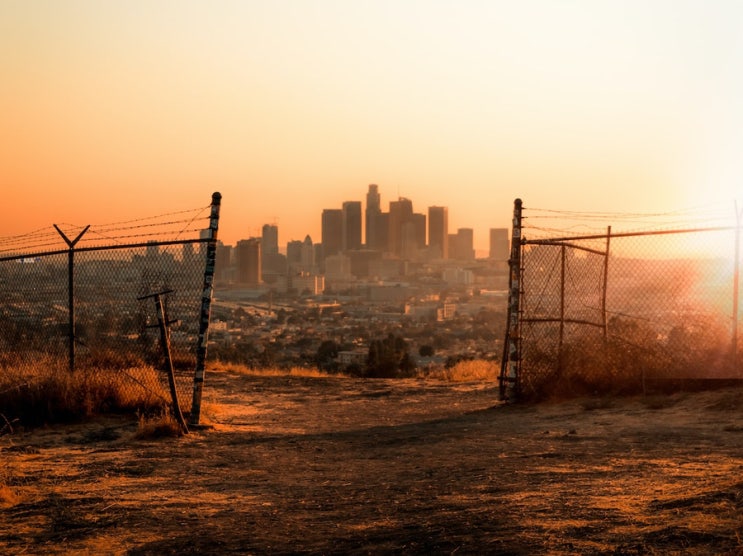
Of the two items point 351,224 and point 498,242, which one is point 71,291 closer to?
point 498,242

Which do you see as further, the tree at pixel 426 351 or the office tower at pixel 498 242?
the office tower at pixel 498 242

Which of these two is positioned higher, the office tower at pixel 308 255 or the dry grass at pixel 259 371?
the office tower at pixel 308 255

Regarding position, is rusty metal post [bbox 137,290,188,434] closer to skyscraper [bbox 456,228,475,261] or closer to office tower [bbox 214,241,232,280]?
office tower [bbox 214,241,232,280]

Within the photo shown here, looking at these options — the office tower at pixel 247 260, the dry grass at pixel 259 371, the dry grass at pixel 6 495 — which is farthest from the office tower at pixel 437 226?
the dry grass at pixel 6 495

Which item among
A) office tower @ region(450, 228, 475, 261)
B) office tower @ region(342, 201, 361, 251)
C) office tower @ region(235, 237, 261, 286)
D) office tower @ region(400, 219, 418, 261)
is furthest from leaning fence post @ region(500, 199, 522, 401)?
office tower @ region(342, 201, 361, 251)

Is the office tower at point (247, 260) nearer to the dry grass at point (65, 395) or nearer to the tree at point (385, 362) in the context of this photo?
the tree at point (385, 362)

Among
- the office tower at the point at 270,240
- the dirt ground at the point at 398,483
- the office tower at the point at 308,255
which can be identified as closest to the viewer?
the dirt ground at the point at 398,483

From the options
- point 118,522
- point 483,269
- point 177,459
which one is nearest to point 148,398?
point 177,459

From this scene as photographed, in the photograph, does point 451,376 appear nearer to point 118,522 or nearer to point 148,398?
point 148,398
